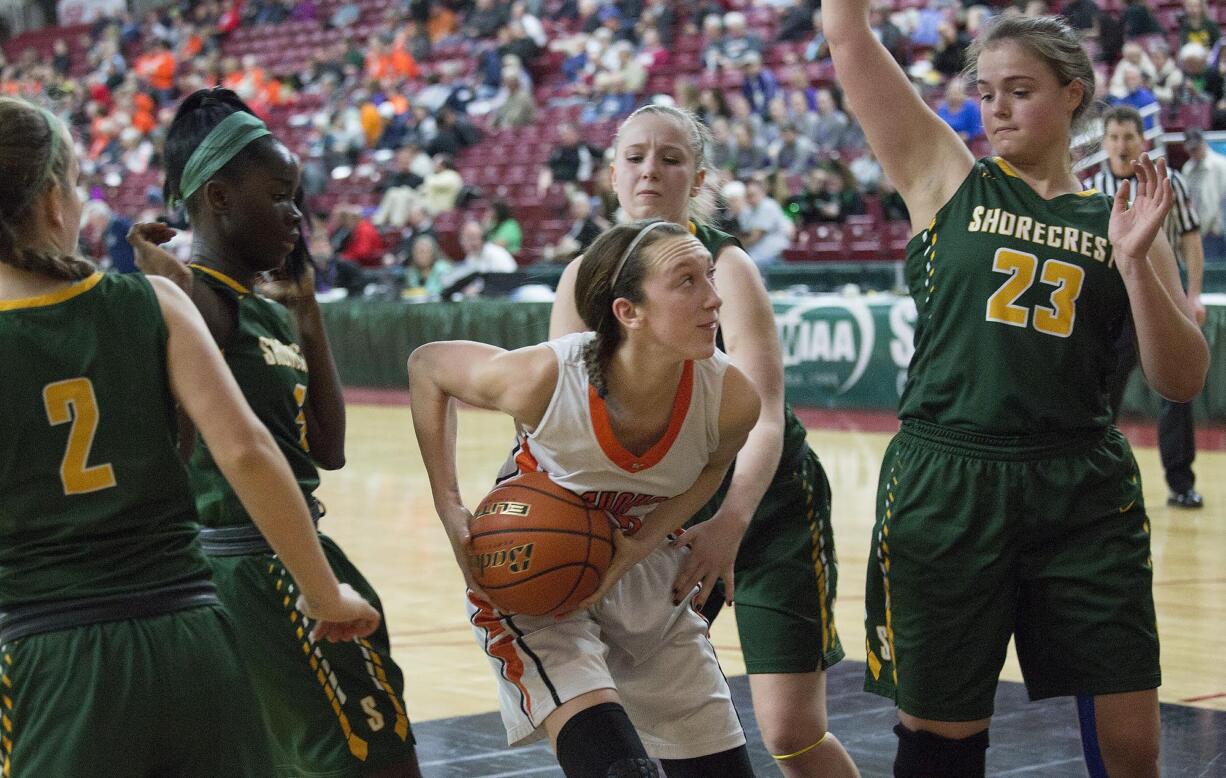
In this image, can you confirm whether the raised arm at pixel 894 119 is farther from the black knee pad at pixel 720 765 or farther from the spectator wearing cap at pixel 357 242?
the spectator wearing cap at pixel 357 242

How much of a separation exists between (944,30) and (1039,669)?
1314 cm

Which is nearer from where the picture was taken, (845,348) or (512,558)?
(512,558)

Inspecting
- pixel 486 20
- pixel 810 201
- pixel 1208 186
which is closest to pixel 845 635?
pixel 1208 186

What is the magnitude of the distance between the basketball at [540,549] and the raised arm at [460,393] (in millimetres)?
65

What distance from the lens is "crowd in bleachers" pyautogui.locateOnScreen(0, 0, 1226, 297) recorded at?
14617 millimetres

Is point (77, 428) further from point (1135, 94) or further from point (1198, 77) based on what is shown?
point (1198, 77)

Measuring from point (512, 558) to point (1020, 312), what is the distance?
1.09 meters

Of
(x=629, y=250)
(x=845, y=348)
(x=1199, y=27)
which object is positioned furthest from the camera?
(x=1199, y=27)

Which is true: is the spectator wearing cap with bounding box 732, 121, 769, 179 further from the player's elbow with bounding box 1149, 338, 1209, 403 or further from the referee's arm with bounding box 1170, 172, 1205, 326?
the player's elbow with bounding box 1149, 338, 1209, 403

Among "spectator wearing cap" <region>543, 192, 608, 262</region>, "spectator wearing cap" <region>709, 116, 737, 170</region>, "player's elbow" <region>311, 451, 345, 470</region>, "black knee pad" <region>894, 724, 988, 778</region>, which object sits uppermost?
"player's elbow" <region>311, 451, 345, 470</region>

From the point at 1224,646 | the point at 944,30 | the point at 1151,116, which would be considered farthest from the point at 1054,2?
the point at 1224,646

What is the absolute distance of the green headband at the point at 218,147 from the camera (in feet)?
10.0

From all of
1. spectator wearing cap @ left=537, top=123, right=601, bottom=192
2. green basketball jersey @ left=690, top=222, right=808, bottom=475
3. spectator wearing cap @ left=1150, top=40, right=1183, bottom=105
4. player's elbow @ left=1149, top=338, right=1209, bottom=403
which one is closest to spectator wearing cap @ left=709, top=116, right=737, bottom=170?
spectator wearing cap @ left=537, top=123, right=601, bottom=192

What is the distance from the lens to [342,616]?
7.90 feet
